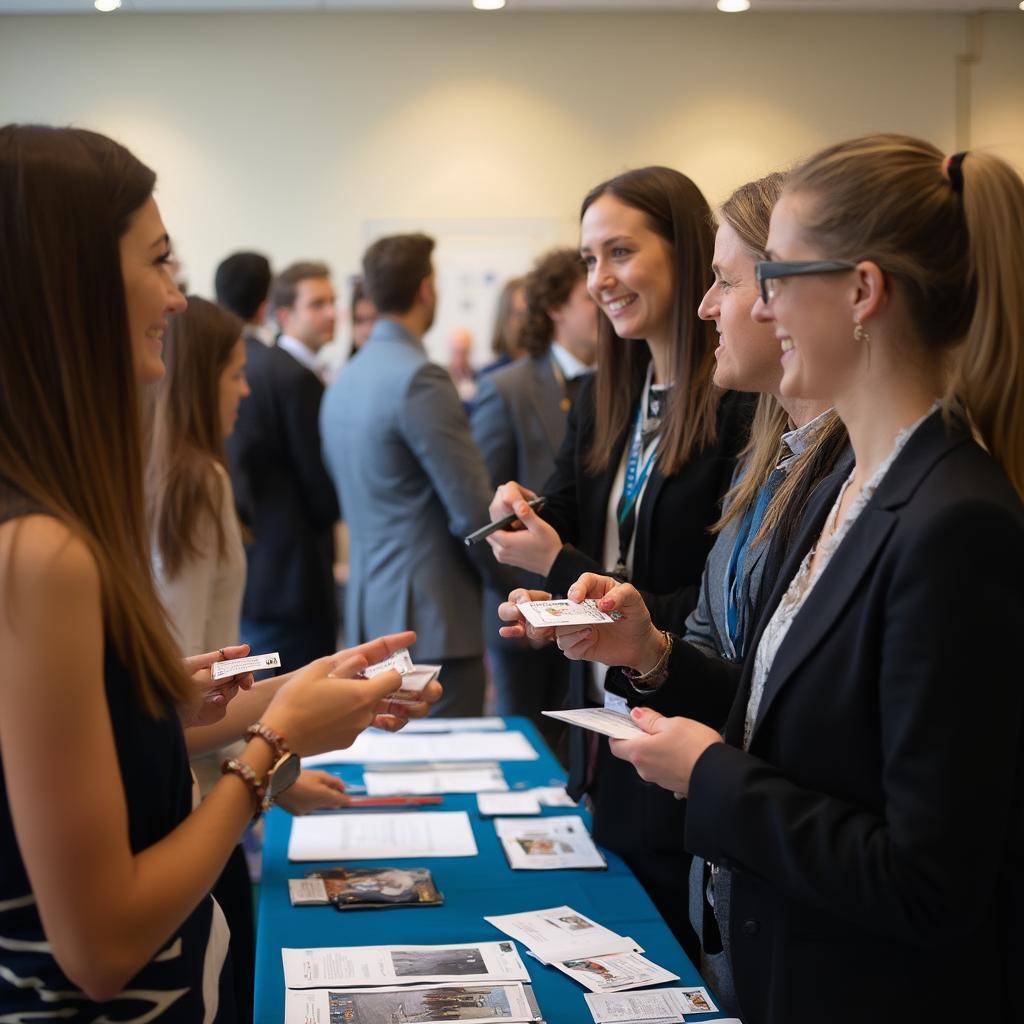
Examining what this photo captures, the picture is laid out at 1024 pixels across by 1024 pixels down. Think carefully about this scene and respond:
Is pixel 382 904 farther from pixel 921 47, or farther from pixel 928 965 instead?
pixel 921 47

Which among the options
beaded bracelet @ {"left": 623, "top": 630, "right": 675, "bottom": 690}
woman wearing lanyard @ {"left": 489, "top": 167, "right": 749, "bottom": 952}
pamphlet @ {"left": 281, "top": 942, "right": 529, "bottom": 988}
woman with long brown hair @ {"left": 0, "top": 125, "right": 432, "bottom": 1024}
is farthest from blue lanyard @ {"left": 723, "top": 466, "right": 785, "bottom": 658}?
woman with long brown hair @ {"left": 0, "top": 125, "right": 432, "bottom": 1024}

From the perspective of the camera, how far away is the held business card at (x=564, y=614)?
1.60 metres

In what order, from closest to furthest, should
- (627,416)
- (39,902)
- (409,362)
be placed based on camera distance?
(39,902) < (627,416) < (409,362)

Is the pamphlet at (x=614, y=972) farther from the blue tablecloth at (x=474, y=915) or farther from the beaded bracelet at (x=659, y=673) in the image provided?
the beaded bracelet at (x=659, y=673)

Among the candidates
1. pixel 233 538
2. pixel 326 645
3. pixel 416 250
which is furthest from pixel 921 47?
pixel 233 538

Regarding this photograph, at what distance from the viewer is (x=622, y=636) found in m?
1.75

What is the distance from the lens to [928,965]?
47.3 inches

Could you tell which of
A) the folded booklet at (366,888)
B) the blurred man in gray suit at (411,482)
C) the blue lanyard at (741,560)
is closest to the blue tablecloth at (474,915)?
the folded booklet at (366,888)

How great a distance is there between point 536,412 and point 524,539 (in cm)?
184

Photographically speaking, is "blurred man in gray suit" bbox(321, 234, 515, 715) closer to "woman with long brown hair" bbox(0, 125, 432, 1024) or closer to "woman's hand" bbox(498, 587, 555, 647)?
"woman's hand" bbox(498, 587, 555, 647)

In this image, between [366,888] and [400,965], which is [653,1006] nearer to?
[400,965]

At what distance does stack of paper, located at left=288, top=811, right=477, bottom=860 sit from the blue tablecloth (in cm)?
2

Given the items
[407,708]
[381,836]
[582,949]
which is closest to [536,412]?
[381,836]

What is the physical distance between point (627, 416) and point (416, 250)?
1.64 meters
